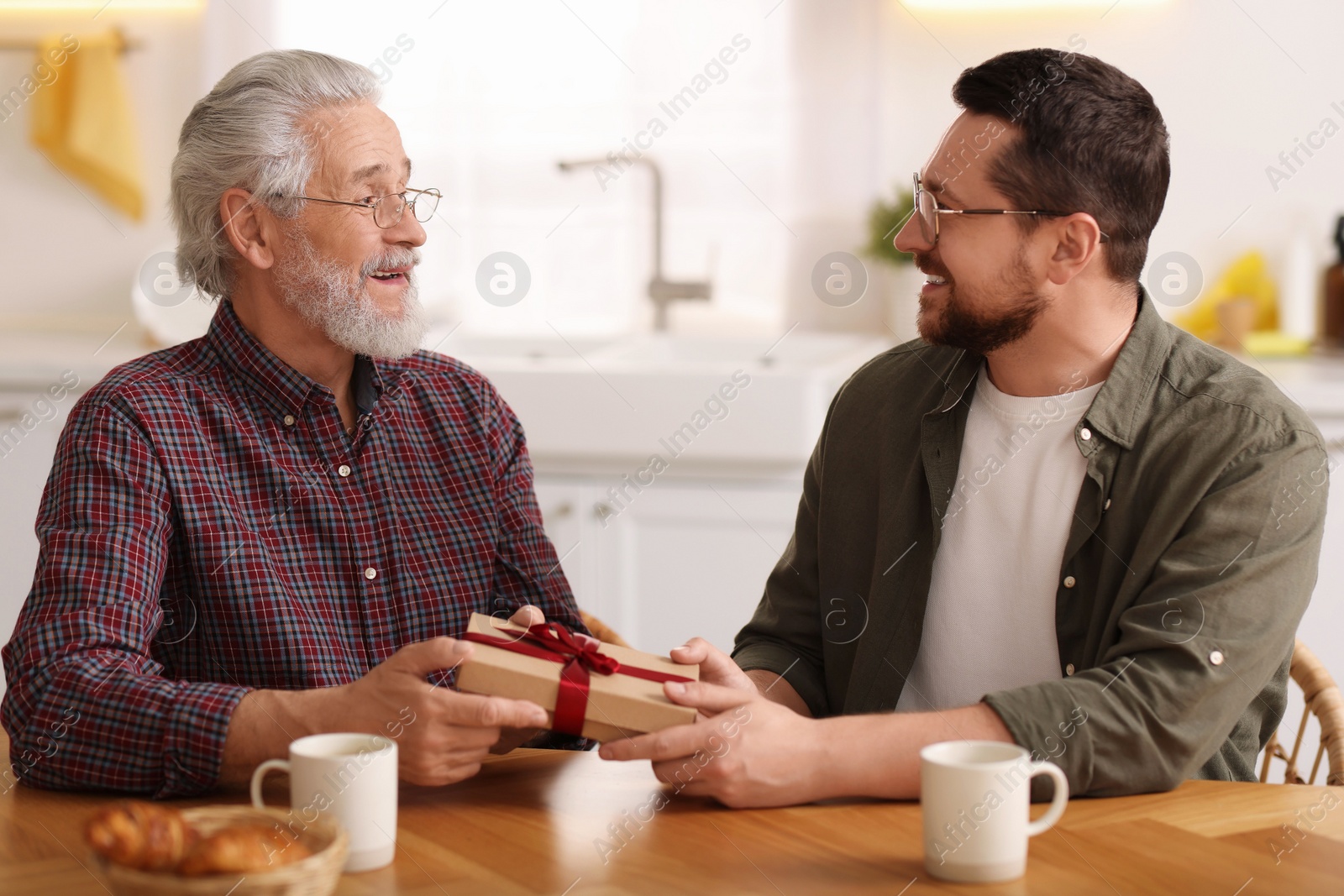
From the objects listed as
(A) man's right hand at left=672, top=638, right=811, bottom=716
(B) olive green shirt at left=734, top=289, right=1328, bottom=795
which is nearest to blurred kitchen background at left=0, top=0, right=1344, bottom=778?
(B) olive green shirt at left=734, top=289, right=1328, bottom=795

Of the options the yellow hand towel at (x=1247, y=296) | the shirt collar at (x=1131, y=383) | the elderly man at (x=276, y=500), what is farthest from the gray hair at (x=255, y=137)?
the yellow hand towel at (x=1247, y=296)

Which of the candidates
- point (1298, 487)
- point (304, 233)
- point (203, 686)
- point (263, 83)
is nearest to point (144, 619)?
point (203, 686)

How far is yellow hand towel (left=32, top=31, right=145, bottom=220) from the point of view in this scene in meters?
3.55

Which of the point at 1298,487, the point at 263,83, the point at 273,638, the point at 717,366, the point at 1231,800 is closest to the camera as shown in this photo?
the point at 1231,800

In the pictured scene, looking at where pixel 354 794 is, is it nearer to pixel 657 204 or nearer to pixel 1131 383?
pixel 1131 383

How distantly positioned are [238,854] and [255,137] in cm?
96

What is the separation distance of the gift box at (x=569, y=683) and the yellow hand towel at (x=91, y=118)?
9.30 ft

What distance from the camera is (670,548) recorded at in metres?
2.80

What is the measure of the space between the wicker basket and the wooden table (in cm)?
6

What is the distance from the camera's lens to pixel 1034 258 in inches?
60.4

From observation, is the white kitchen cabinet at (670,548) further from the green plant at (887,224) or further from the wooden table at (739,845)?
the wooden table at (739,845)

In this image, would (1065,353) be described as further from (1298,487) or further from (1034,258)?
(1298,487)

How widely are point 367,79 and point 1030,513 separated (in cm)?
92

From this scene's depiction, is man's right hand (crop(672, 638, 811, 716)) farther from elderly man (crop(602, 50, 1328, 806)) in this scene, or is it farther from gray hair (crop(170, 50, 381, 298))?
gray hair (crop(170, 50, 381, 298))
